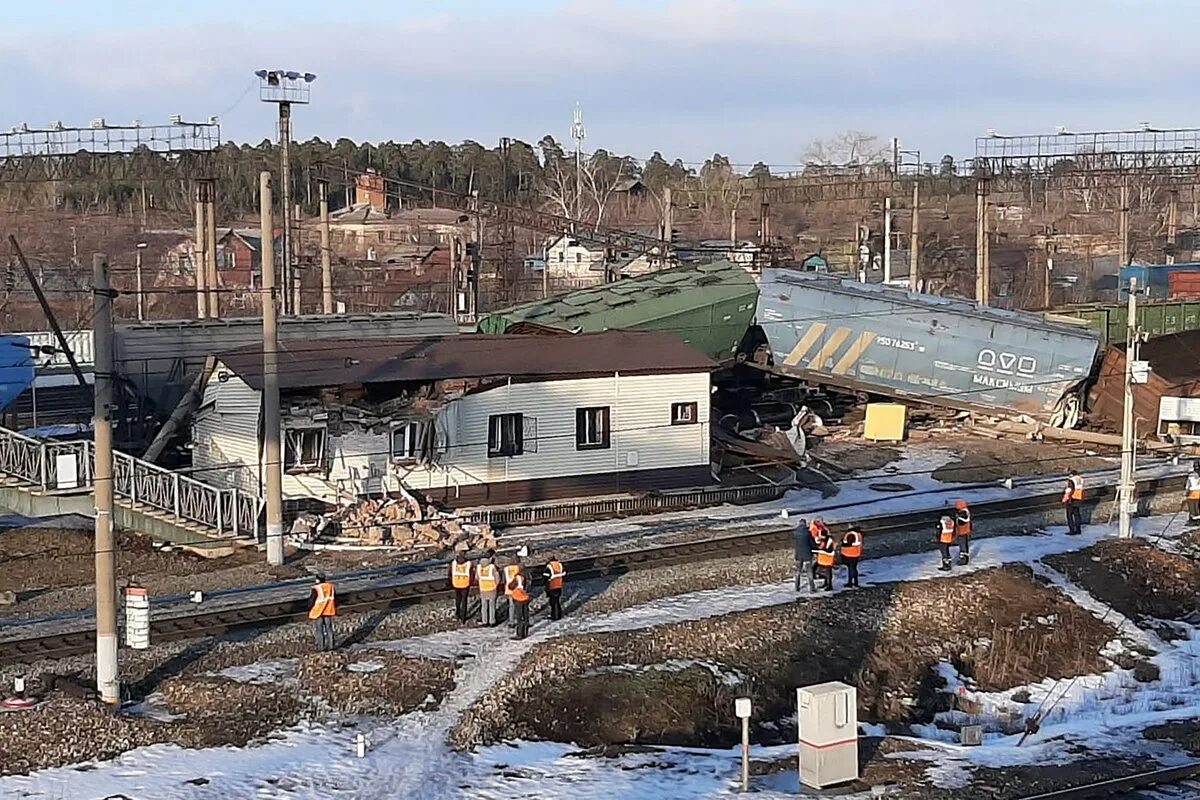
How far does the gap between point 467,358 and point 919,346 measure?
16631 mm

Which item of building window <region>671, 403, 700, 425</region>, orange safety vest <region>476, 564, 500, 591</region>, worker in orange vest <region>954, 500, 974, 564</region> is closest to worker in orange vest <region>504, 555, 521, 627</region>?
orange safety vest <region>476, 564, 500, 591</region>

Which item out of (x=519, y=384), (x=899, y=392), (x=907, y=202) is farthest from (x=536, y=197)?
(x=519, y=384)

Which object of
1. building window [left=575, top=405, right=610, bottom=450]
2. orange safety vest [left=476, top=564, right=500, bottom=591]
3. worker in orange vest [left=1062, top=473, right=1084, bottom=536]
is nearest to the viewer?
orange safety vest [left=476, top=564, right=500, bottom=591]

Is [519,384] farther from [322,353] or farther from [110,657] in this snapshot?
[110,657]

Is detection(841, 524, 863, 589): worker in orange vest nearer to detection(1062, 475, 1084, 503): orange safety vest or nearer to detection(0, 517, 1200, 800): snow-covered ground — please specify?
detection(0, 517, 1200, 800): snow-covered ground

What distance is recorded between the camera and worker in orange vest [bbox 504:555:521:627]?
885 inches

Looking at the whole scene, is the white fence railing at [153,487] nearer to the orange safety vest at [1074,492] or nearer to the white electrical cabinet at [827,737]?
the white electrical cabinet at [827,737]

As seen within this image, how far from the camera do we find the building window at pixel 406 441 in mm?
31250

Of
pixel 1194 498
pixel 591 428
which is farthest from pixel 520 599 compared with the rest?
pixel 1194 498

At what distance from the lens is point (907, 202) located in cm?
10894

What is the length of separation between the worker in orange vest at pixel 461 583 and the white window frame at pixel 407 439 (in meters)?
8.06

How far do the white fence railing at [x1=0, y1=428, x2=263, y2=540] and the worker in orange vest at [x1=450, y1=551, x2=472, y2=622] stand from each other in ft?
22.7

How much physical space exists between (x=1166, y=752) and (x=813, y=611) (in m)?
6.72

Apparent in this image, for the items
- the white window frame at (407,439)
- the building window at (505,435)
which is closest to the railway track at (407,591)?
the white window frame at (407,439)
